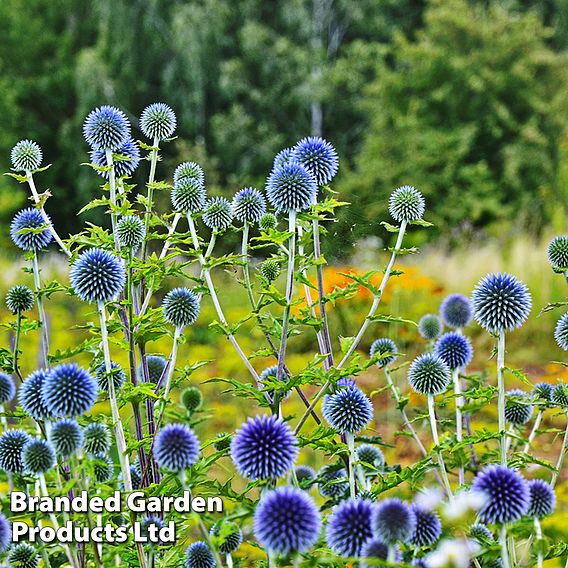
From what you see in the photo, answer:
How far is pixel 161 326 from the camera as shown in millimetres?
2539

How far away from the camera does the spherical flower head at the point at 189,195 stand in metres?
2.73

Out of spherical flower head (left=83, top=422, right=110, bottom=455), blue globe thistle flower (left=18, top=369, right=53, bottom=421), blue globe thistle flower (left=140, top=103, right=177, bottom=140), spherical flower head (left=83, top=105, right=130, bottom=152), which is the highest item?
blue globe thistle flower (left=140, top=103, right=177, bottom=140)

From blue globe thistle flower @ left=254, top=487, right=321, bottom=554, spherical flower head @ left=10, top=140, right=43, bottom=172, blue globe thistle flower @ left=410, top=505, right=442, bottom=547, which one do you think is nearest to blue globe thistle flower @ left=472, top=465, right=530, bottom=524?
blue globe thistle flower @ left=410, top=505, right=442, bottom=547

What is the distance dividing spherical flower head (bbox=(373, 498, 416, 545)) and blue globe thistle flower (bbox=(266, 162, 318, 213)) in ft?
3.37

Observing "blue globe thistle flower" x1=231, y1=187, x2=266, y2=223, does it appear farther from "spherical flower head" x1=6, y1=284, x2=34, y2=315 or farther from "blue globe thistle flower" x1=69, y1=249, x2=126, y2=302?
"spherical flower head" x1=6, y1=284, x2=34, y2=315

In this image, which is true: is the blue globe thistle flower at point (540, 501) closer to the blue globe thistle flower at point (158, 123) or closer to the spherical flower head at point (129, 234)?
the spherical flower head at point (129, 234)

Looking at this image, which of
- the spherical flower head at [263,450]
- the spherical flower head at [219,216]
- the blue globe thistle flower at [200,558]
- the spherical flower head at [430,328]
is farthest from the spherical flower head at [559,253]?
the blue globe thistle flower at [200,558]

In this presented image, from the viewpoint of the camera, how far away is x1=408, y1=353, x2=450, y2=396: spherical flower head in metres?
2.63

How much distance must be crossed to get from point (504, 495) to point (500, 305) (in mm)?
768

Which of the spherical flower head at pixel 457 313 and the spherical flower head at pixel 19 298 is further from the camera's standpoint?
the spherical flower head at pixel 457 313

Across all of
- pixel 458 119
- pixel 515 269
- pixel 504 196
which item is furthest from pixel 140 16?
pixel 515 269

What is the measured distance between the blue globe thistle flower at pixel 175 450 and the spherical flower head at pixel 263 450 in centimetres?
10

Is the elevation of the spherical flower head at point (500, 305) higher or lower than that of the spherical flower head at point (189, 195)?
lower

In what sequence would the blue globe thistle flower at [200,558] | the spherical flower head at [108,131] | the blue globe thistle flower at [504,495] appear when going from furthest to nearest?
the spherical flower head at [108,131]
the blue globe thistle flower at [200,558]
the blue globe thistle flower at [504,495]
